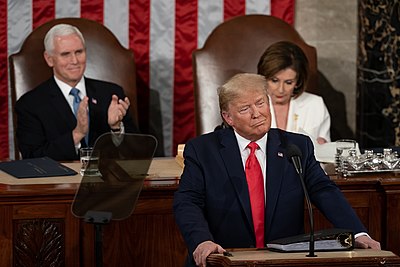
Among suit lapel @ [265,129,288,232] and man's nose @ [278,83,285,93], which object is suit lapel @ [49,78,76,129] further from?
suit lapel @ [265,129,288,232]

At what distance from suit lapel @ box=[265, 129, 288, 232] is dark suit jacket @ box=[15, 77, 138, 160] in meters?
1.87

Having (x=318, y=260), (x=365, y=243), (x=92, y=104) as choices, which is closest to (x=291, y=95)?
(x=92, y=104)

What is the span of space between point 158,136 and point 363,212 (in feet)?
8.49

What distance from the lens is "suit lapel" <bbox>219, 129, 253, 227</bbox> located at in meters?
4.17

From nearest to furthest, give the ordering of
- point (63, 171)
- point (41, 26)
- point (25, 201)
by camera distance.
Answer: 1. point (25, 201)
2. point (63, 171)
3. point (41, 26)

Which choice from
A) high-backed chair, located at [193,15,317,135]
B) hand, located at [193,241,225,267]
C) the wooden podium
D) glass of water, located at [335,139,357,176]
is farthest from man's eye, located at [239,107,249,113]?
high-backed chair, located at [193,15,317,135]

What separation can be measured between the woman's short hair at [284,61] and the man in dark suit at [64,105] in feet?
2.91

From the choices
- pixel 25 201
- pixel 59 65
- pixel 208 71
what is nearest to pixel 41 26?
pixel 59 65

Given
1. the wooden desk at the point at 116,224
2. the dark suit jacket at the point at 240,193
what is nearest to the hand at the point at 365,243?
the dark suit jacket at the point at 240,193

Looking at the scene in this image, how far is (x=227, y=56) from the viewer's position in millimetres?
6746

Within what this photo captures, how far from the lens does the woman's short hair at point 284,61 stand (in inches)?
243

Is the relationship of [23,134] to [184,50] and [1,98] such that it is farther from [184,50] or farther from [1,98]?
[184,50]

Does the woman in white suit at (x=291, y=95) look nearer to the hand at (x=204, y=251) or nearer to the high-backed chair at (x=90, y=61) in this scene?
the high-backed chair at (x=90, y=61)

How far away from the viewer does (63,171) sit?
17.0 ft
